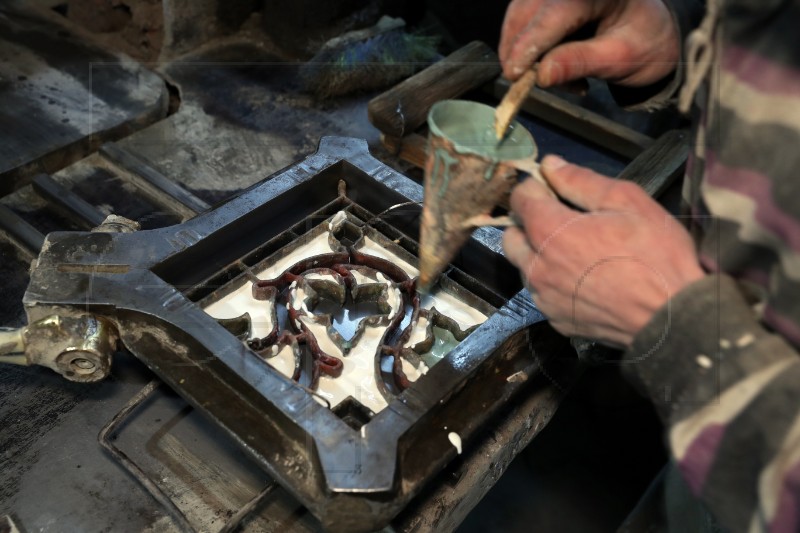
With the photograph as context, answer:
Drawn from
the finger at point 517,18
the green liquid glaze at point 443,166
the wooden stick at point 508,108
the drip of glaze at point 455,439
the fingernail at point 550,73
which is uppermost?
the finger at point 517,18

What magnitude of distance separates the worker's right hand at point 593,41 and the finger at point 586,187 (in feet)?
0.82

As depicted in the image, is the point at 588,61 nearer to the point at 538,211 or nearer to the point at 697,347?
the point at 538,211

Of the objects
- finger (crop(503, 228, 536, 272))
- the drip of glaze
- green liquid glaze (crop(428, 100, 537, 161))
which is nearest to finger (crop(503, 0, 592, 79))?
green liquid glaze (crop(428, 100, 537, 161))

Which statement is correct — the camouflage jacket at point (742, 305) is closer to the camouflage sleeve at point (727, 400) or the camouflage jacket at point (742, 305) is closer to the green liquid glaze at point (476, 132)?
the camouflage sleeve at point (727, 400)

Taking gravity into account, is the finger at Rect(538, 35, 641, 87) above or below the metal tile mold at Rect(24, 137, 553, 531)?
above

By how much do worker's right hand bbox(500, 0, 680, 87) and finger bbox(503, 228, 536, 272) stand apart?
0.35 m

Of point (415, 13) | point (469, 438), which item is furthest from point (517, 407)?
point (415, 13)

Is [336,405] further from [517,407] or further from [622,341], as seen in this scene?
[622,341]

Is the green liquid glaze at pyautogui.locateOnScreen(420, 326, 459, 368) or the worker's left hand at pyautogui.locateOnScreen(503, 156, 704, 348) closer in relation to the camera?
the worker's left hand at pyautogui.locateOnScreen(503, 156, 704, 348)

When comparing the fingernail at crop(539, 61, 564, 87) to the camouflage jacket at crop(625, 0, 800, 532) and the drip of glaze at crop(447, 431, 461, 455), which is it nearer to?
the camouflage jacket at crop(625, 0, 800, 532)

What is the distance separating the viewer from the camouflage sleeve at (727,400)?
104 centimetres

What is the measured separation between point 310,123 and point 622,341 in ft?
7.00

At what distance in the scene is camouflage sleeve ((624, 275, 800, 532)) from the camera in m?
1.04

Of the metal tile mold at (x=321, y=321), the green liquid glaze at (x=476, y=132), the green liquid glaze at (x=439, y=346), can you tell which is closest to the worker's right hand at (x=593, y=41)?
the green liquid glaze at (x=476, y=132)
